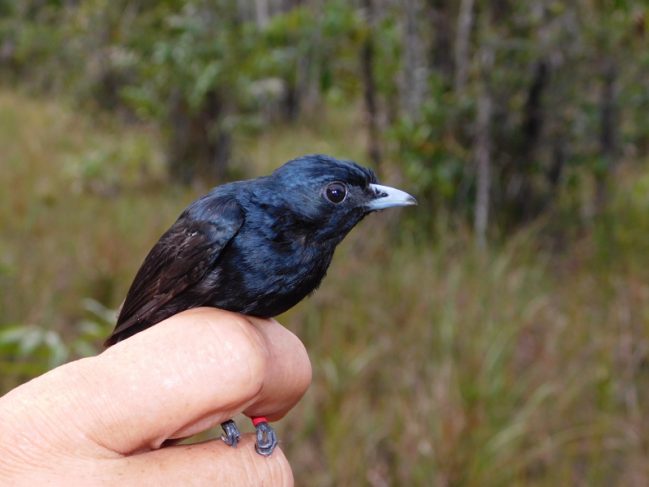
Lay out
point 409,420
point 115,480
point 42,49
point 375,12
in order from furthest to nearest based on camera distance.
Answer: point 42,49, point 375,12, point 409,420, point 115,480

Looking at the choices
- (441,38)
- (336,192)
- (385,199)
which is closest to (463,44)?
(441,38)

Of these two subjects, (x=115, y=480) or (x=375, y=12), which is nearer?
(x=115, y=480)

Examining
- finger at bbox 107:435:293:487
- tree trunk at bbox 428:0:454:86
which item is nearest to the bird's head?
finger at bbox 107:435:293:487

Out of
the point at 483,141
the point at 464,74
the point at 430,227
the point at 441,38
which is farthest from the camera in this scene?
the point at 441,38

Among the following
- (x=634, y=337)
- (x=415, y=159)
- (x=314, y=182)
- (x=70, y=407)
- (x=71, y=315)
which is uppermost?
(x=314, y=182)

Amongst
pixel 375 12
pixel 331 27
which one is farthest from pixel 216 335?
pixel 375 12

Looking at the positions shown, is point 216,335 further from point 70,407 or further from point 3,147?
point 3,147

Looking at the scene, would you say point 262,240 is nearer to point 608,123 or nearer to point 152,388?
point 152,388
